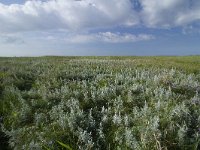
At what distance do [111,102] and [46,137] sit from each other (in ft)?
9.07

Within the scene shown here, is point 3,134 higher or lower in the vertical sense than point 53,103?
lower

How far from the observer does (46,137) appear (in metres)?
8.81

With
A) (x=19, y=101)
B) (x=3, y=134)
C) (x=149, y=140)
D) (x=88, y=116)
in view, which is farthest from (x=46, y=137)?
(x=19, y=101)

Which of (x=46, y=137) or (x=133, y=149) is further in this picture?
(x=46, y=137)

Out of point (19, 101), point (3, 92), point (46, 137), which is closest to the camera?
point (46, 137)

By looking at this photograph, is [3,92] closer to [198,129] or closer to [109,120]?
[109,120]

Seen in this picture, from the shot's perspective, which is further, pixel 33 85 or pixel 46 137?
pixel 33 85

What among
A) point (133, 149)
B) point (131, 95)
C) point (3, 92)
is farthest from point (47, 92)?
point (133, 149)

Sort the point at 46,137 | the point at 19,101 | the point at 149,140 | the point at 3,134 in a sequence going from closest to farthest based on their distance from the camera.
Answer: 1. the point at 149,140
2. the point at 46,137
3. the point at 3,134
4. the point at 19,101

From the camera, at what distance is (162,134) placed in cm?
791

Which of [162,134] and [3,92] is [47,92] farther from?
[162,134]

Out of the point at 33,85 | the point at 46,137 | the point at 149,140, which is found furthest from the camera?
the point at 33,85

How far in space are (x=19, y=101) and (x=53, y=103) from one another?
62.9 inches

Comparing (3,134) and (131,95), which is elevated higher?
(131,95)
